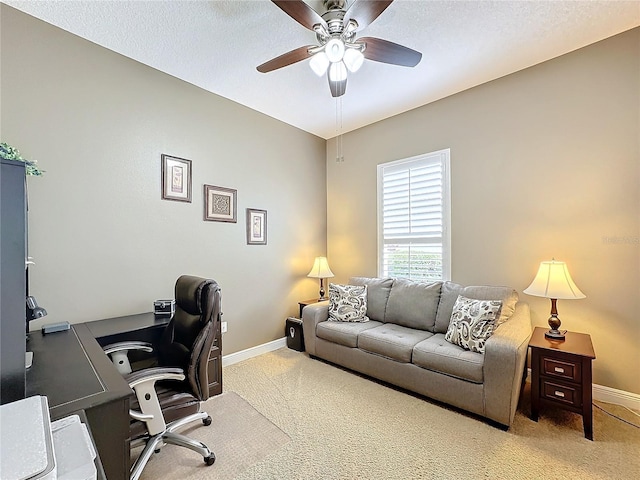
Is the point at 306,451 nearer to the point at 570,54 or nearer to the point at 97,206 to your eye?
the point at 97,206

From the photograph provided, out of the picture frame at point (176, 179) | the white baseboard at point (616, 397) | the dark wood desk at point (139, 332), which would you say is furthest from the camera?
the picture frame at point (176, 179)

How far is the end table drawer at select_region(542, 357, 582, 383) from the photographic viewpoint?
2.00 m

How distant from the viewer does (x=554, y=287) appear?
2.25 metres

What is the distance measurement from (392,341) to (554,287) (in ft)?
4.37

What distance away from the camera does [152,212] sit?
107 inches

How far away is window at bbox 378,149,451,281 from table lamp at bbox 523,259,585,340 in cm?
99

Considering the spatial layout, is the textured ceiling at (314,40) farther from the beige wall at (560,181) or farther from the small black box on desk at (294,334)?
the small black box on desk at (294,334)

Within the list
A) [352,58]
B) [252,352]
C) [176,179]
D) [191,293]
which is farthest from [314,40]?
[252,352]

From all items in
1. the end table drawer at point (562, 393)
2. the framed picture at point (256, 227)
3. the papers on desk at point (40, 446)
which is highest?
the framed picture at point (256, 227)

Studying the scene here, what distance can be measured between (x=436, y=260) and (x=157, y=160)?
3.09 metres

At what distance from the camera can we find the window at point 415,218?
3.31 metres

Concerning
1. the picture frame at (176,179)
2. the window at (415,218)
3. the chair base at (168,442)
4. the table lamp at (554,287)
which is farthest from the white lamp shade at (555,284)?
the picture frame at (176,179)

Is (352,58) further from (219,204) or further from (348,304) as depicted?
(348,304)

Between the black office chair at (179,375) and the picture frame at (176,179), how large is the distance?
124cm
